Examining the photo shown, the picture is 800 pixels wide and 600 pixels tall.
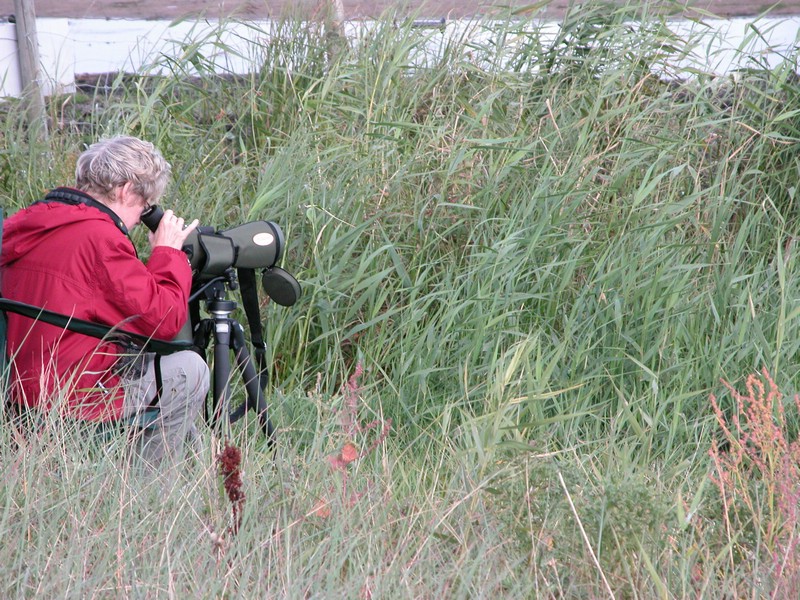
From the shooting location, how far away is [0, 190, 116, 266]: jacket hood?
2.70 meters

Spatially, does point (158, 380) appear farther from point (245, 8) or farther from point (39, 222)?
point (245, 8)

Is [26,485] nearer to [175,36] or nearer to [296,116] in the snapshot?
[296,116]

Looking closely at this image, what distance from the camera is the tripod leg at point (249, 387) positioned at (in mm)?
2887

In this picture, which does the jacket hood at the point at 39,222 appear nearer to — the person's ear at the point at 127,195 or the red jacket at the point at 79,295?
the red jacket at the point at 79,295

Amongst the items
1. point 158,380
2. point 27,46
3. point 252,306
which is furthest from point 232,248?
point 27,46

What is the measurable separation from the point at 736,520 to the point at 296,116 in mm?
2665

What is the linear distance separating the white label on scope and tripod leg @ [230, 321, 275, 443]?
0.26 m

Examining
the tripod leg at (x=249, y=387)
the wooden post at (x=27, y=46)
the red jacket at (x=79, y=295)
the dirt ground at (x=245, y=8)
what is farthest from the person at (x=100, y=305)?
the dirt ground at (x=245, y=8)

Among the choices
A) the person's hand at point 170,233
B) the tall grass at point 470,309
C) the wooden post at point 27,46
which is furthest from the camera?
the wooden post at point 27,46

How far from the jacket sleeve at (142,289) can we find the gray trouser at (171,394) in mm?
105

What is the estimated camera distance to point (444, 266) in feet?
12.2

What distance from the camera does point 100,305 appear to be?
8.85ft

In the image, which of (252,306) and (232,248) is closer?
(232,248)

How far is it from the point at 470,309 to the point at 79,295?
1431 mm
